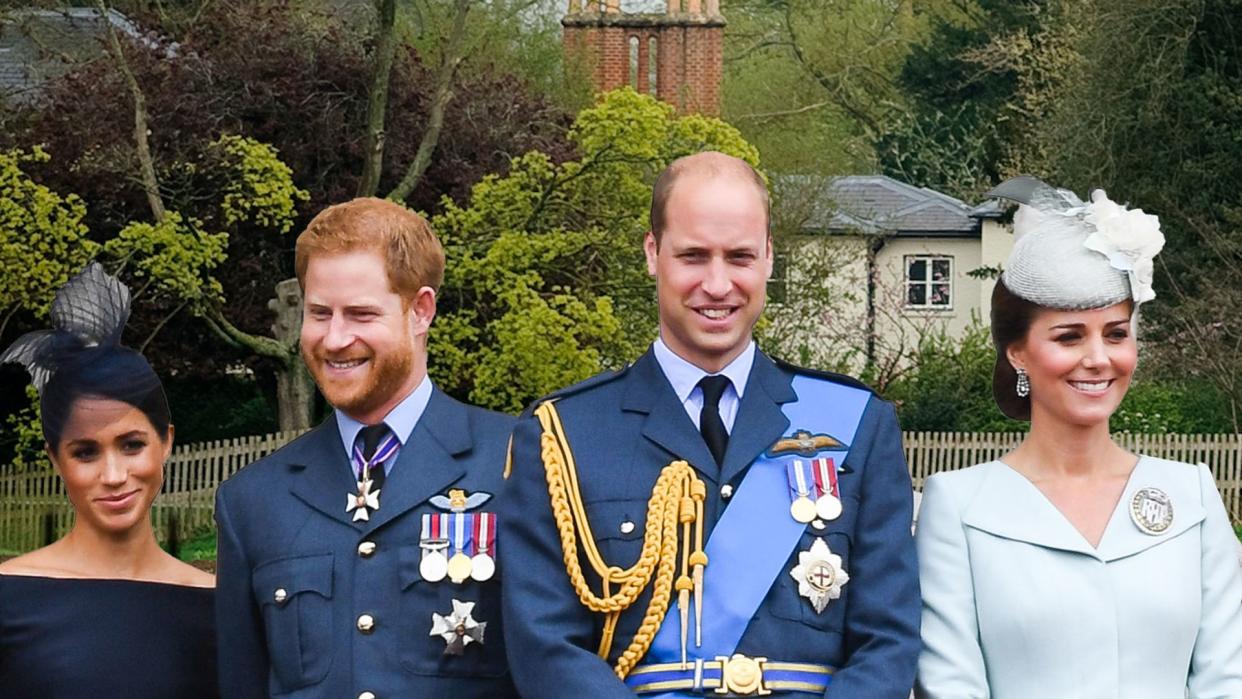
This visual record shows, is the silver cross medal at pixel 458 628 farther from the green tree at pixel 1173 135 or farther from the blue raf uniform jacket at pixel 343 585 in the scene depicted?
the green tree at pixel 1173 135

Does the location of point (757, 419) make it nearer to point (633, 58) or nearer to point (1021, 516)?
point (1021, 516)

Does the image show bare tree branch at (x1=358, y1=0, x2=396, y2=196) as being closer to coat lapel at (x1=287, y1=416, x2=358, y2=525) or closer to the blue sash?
coat lapel at (x1=287, y1=416, x2=358, y2=525)

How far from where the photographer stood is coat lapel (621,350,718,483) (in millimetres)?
3857

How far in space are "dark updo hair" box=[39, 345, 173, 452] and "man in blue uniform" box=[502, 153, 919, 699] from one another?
1.08 metres

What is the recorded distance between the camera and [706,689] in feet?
12.1

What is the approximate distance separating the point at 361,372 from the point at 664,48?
115 feet

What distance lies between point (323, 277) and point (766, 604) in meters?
1.21

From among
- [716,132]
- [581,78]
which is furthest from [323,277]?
[581,78]

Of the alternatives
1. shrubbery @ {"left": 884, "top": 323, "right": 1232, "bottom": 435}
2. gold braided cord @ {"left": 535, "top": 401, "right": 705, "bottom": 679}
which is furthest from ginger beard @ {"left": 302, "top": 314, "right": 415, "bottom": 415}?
shrubbery @ {"left": 884, "top": 323, "right": 1232, "bottom": 435}

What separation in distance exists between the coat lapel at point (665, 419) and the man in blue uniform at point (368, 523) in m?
0.46

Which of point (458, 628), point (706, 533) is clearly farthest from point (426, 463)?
point (706, 533)

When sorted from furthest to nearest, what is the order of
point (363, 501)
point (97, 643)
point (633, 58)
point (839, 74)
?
1. point (839, 74)
2. point (633, 58)
3. point (97, 643)
4. point (363, 501)

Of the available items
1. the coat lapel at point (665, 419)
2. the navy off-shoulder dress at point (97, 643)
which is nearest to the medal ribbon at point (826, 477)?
the coat lapel at point (665, 419)

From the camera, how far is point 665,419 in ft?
12.7
